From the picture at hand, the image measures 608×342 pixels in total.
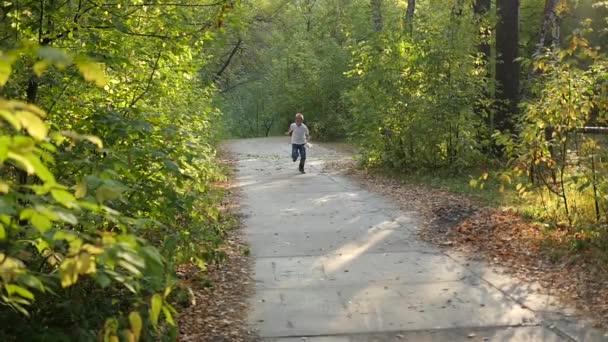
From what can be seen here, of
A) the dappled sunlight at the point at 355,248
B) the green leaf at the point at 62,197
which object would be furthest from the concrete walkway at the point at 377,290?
the green leaf at the point at 62,197

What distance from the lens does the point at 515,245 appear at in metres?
8.68

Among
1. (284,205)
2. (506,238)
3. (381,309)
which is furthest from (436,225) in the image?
(381,309)

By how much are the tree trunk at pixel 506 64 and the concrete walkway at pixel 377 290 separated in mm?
7245

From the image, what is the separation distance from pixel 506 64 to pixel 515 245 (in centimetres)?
1022

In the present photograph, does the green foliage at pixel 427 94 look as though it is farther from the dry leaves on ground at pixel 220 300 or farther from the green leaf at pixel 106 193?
the green leaf at pixel 106 193

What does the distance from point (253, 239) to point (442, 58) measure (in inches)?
333

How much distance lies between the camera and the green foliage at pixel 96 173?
246 cm

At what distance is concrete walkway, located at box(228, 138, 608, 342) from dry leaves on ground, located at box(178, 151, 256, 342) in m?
0.16

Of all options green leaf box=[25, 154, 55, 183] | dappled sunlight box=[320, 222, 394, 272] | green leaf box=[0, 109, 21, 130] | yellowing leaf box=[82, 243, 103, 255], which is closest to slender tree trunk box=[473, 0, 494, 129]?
dappled sunlight box=[320, 222, 394, 272]

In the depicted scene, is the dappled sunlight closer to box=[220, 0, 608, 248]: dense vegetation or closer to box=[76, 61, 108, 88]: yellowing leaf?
box=[220, 0, 608, 248]: dense vegetation

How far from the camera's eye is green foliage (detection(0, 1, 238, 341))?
2.46 m

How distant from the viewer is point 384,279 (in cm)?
740

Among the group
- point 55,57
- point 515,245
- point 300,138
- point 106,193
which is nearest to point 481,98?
point 300,138

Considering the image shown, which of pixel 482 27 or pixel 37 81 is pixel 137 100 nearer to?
pixel 37 81
